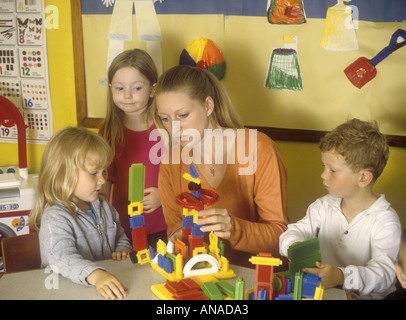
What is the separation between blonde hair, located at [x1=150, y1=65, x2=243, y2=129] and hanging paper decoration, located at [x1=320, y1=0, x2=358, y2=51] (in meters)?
0.51

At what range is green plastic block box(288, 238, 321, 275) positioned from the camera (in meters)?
0.91

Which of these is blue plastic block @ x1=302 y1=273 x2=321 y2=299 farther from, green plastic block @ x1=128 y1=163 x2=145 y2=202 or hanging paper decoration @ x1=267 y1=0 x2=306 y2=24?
hanging paper decoration @ x1=267 y1=0 x2=306 y2=24

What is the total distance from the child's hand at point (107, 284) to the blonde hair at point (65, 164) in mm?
255

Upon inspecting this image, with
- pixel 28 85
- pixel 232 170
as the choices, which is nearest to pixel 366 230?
pixel 232 170

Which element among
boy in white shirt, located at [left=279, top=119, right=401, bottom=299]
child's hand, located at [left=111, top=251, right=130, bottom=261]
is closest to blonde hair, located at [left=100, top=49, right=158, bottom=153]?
child's hand, located at [left=111, top=251, right=130, bottom=261]

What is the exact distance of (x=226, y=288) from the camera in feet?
3.01

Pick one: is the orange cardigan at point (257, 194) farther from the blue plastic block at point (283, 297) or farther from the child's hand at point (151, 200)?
the blue plastic block at point (283, 297)

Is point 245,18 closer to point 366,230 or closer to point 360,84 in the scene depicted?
point 360,84

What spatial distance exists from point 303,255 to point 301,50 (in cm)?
91

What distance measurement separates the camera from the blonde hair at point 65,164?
1.18 meters

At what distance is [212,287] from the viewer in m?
0.92

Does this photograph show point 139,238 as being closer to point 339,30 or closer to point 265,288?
point 265,288

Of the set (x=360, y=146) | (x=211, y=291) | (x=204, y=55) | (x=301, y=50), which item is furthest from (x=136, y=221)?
(x=301, y=50)
